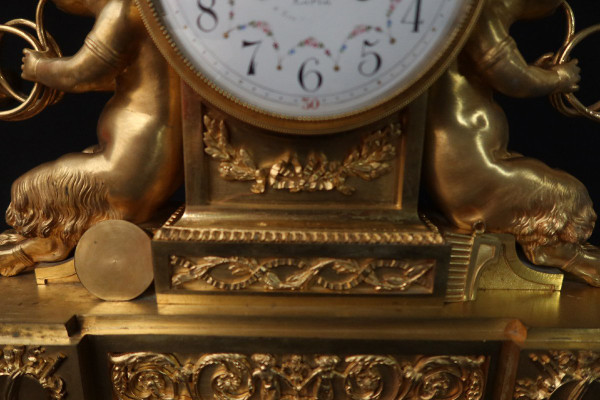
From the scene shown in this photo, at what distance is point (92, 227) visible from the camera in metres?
0.84

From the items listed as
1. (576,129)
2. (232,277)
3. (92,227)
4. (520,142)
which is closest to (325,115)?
(232,277)

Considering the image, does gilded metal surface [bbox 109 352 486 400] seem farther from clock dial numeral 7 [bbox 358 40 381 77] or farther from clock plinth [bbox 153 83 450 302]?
clock dial numeral 7 [bbox 358 40 381 77]

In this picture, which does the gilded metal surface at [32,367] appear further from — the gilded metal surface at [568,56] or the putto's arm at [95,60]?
the gilded metal surface at [568,56]

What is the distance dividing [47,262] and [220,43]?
550mm

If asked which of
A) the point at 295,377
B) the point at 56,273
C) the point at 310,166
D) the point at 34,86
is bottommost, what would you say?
the point at 295,377

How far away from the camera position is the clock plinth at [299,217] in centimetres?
81

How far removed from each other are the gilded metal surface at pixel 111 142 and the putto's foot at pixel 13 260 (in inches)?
1.2

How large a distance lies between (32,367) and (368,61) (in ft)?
2.42

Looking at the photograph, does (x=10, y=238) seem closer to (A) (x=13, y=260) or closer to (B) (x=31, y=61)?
(A) (x=13, y=260)

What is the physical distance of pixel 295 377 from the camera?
2.76 feet

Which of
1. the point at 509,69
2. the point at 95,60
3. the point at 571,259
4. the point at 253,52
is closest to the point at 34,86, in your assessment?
the point at 95,60

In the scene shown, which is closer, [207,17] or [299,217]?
[207,17]

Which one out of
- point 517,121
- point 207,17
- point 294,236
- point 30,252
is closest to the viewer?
point 207,17

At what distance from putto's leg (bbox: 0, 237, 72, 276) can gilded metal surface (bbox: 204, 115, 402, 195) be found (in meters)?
0.36
